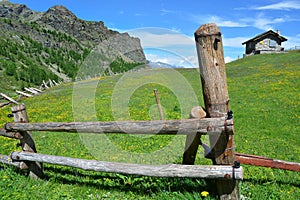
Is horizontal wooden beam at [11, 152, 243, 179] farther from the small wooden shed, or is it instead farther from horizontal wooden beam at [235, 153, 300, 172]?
the small wooden shed

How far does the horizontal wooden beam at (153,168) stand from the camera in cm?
405

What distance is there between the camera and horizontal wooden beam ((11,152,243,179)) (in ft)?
13.3

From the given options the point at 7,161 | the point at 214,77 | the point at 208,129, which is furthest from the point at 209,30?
the point at 7,161

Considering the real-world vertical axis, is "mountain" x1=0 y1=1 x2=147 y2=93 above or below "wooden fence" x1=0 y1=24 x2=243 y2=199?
above

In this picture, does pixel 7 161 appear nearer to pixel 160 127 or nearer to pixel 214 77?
pixel 160 127

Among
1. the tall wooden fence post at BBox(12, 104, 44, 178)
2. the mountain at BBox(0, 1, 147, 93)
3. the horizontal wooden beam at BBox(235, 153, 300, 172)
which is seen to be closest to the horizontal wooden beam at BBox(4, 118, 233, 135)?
the tall wooden fence post at BBox(12, 104, 44, 178)

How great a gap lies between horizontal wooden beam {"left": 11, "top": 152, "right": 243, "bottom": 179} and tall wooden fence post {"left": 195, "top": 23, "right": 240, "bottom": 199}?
0.27 m

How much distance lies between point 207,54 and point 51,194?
4047mm

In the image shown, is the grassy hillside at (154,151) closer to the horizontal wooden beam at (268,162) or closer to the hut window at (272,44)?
the horizontal wooden beam at (268,162)

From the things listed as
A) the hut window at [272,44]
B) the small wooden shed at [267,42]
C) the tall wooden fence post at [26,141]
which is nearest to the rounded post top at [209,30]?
the tall wooden fence post at [26,141]

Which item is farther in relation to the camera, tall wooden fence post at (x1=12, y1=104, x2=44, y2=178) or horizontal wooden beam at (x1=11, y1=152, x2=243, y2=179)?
tall wooden fence post at (x1=12, y1=104, x2=44, y2=178)

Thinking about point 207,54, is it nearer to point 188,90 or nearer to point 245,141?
point 188,90

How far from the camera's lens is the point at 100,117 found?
45.1 feet

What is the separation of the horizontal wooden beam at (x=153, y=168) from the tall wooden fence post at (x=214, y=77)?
27cm
